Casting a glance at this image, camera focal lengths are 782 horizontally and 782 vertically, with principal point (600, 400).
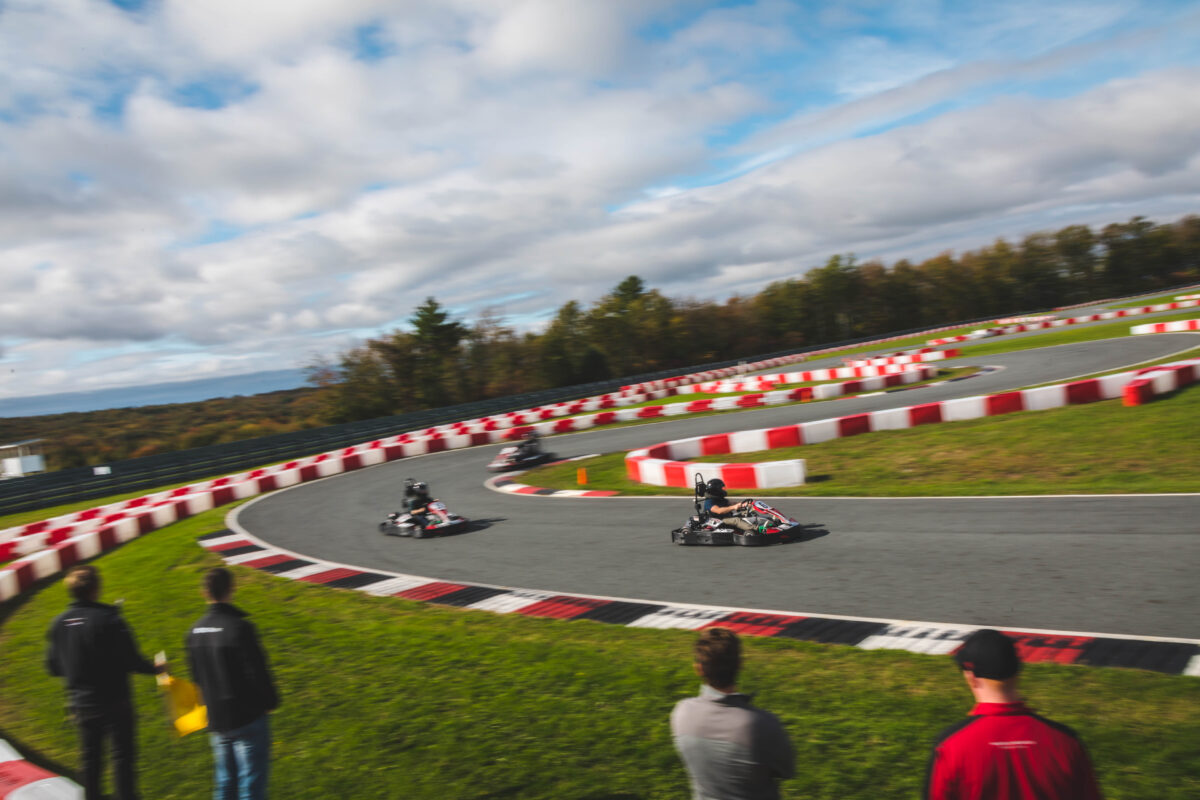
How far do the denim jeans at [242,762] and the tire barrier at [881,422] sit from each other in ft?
32.6

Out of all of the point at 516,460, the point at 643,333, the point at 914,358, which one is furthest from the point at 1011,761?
the point at 643,333

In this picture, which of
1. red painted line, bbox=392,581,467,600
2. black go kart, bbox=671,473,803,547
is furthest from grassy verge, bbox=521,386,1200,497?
red painted line, bbox=392,581,467,600

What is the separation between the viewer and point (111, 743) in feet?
15.1

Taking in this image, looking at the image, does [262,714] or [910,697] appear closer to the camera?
[262,714]

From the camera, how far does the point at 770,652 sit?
19.8 feet

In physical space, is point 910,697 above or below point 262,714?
below

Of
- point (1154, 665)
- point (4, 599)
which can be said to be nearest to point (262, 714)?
point (1154, 665)

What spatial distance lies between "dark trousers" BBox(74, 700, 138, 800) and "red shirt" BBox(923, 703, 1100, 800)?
4528mm

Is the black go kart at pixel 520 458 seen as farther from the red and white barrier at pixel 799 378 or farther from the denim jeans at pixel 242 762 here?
the denim jeans at pixel 242 762

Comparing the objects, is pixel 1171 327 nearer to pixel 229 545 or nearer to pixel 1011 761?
pixel 229 545

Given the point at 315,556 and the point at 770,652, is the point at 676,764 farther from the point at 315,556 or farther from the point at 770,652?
the point at 315,556

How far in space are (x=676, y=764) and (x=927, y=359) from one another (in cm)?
2990

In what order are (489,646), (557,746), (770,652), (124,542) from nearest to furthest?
(557,746) < (770,652) < (489,646) < (124,542)

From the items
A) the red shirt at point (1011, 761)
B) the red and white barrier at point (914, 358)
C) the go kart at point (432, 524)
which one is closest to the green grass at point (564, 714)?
the red shirt at point (1011, 761)
